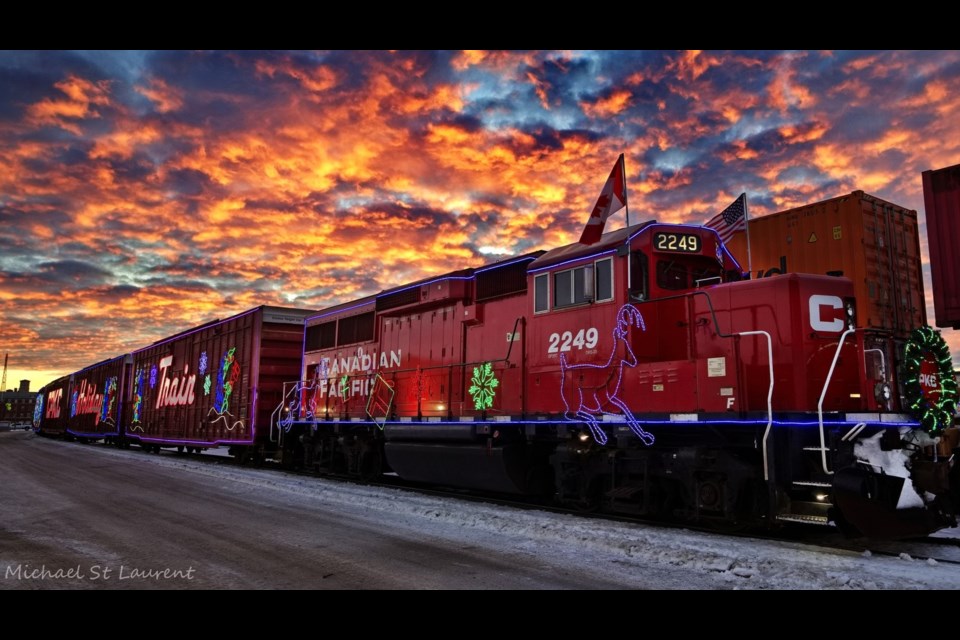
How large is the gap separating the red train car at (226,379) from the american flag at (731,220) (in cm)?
1348

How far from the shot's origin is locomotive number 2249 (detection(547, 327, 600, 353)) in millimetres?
9695

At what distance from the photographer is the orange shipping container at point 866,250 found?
12180 mm

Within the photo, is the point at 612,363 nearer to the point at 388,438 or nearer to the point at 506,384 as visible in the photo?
the point at 506,384

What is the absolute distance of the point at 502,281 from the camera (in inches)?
480

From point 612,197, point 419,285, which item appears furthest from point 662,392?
point 419,285

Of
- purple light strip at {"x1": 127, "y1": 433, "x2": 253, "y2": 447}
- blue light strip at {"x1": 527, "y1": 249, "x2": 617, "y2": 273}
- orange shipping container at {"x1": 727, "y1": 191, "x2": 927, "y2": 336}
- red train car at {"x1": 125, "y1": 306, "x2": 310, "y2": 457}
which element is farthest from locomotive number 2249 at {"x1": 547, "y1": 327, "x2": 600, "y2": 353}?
purple light strip at {"x1": 127, "y1": 433, "x2": 253, "y2": 447}

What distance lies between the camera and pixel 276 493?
496 inches

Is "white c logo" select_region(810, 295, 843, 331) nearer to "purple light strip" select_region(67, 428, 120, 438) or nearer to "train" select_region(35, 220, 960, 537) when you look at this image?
"train" select_region(35, 220, 960, 537)

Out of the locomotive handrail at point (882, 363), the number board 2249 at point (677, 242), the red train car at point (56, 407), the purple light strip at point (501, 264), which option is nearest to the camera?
the locomotive handrail at point (882, 363)

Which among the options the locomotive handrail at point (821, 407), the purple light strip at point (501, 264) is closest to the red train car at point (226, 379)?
the purple light strip at point (501, 264)

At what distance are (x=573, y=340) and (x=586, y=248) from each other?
1.48 meters

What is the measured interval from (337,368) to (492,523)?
9.27 m

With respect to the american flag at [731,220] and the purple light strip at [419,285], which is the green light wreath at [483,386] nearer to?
the purple light strip at [419,285]

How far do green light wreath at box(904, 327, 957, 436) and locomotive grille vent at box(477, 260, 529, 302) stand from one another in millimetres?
6062
